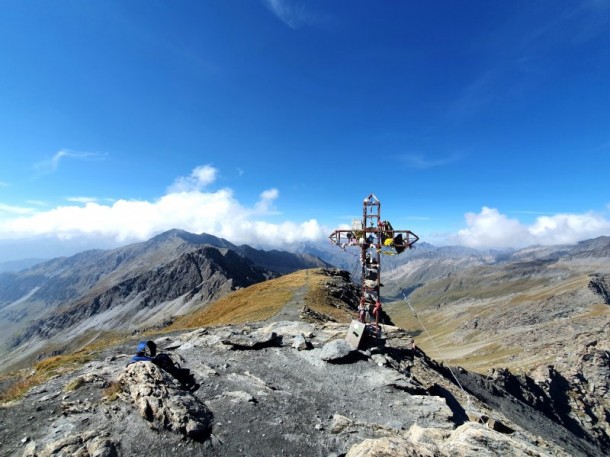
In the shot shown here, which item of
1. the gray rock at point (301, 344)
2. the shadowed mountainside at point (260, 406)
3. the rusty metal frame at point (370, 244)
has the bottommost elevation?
the shadowed mountainside at point (260, 406)

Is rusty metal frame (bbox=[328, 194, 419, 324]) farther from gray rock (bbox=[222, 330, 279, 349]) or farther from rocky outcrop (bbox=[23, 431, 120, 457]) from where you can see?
rocky outcrop (bbox=[23, 431, 120, 457])

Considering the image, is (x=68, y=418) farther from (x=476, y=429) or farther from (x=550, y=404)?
(x=550, y=404)

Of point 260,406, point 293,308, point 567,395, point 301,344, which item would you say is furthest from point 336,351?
point 567,395

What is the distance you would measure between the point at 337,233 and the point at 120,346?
21.9 m

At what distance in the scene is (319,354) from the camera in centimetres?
2334

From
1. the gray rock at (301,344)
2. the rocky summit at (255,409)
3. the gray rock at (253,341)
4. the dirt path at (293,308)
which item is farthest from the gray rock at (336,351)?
the dirt path at (293,308)

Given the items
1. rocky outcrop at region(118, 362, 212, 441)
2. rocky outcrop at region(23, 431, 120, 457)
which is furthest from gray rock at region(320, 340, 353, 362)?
rocky outcrop at region(23, 431, 120, 457)

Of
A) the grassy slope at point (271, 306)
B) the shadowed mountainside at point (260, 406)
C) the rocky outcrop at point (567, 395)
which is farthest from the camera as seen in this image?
the grassy slope at point (271, 306)

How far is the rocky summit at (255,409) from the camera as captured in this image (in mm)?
12312

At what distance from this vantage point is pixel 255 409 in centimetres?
→ 1565

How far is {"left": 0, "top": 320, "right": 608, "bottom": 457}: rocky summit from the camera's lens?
1231cm

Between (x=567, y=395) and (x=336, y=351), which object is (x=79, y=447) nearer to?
(x=336, y=351)

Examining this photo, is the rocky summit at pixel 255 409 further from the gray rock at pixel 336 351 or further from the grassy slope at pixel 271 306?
the grassy slope at pixel 271 306

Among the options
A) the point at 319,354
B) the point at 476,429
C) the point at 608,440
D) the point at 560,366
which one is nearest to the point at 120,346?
the point at 319,354
